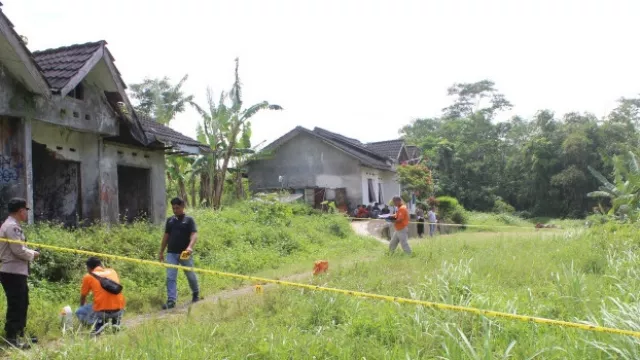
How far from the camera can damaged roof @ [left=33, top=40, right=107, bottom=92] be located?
10.2m

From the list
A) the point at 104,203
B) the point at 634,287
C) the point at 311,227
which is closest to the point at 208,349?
the point at 634,287

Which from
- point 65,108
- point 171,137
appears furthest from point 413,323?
point 171,137

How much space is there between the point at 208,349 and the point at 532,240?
32.0 ft

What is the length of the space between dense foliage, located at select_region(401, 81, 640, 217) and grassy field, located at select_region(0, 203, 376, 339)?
22.5 meters

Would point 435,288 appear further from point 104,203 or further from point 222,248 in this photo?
point 104,203

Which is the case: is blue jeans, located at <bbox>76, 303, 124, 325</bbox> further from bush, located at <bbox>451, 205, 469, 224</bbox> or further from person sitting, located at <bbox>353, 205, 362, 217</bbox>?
bush, located at <bbox>451, 205, 469, 224</bbox>

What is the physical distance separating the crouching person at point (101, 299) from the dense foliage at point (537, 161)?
3328 centimetres

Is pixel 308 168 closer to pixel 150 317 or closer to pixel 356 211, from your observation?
pixel 356 211

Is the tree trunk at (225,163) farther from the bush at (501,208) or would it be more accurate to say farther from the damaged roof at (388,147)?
the bush at (501,208)

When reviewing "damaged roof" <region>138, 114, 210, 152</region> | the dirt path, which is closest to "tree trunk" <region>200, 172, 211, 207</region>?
"damaged roof" <region>138, 114, 210, 152</region>

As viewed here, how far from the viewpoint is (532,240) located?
12.3 metres

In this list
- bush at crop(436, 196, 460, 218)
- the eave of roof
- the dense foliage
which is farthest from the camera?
the dense foliage

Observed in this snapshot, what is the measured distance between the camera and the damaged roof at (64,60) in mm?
10250

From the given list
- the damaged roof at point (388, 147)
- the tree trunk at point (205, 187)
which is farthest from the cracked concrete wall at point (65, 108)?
the damaged roof at point (388, 147)
